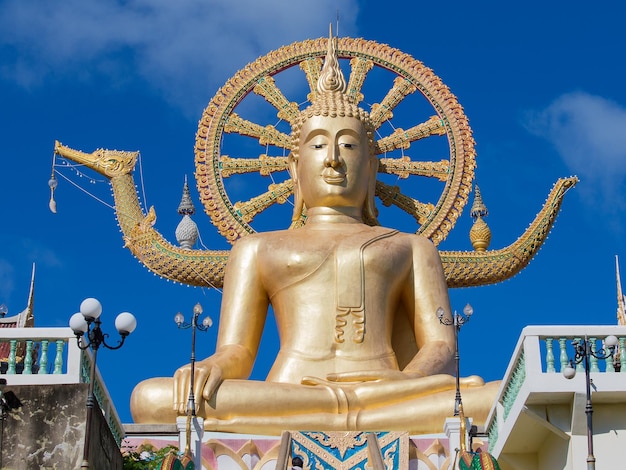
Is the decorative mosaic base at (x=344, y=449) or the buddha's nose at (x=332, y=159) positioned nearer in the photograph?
the decorative mosaic base at (x=344, y=449)

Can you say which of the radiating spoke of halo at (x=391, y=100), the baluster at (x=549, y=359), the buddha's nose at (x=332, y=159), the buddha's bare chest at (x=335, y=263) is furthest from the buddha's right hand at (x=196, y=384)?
the radiating spoke of halo at (x=391, y=100)

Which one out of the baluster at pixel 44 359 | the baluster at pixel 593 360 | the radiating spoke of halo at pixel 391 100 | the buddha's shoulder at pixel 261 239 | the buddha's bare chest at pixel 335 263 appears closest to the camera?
the baluster at pixel 593 360

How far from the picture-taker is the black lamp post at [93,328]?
12383 millimetres

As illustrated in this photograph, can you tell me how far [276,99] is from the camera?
2048 cm

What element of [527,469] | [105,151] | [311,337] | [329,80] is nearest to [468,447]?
[527,469]

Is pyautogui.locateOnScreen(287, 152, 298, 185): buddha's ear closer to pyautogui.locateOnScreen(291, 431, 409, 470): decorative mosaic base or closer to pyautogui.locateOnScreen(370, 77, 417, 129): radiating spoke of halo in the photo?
pyautogui.locateOnScreen(370, 77, 417, 129): radiating spoke of halo

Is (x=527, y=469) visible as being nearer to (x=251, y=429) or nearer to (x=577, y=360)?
(x=577, y=360)

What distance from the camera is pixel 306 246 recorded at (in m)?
18.2

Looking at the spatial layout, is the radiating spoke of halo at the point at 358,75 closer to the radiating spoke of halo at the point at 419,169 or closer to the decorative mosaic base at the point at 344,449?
the radiating spoke of halo at the point at 419,169

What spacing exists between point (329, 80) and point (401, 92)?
126cm

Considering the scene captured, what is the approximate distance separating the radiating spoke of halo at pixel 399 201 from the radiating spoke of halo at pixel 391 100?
2.88ft

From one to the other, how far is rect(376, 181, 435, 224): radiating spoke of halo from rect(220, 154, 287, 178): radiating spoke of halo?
1222 mm

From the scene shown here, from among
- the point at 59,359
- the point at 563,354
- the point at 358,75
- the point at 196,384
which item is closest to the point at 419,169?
the point at 358,75

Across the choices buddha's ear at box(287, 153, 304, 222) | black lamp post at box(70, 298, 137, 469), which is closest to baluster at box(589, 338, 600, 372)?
black lamp post at box(70, 298, 137, 469)
